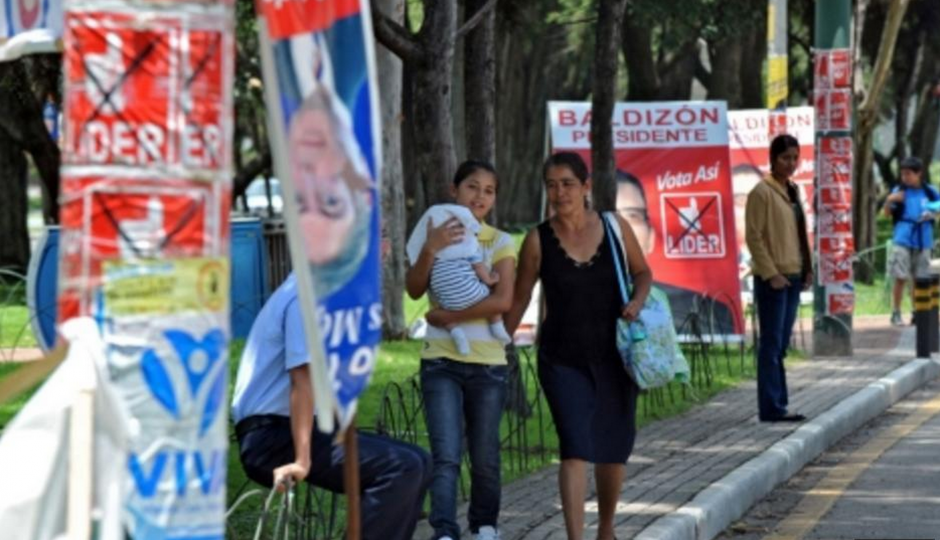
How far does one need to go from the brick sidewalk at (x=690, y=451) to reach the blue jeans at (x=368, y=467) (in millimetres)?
2192

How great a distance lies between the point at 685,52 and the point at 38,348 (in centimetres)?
2896

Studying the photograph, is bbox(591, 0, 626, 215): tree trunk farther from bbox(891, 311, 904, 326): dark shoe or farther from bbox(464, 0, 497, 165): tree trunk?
bbox(891, 311, 904, 326): dark shoe

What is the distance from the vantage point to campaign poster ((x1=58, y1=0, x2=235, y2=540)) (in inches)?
183

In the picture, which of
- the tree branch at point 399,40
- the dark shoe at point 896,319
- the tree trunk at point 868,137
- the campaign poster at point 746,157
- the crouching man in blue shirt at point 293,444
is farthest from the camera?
the tree trunk at point 868,137

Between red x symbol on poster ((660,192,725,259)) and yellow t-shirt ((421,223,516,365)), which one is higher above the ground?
red x symbol on poster ((660,192,725,259))

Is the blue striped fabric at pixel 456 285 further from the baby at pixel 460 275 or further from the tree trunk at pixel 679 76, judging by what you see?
the tree trunk at pixel 679 76

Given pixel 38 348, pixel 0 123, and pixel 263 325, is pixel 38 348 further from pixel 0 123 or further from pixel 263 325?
pixel 263 325

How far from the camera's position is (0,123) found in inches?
882

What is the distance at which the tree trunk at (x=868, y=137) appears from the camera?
28.5m

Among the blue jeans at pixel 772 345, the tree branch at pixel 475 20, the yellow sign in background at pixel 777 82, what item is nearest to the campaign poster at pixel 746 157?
the yellow sign in background at pixel 777 82

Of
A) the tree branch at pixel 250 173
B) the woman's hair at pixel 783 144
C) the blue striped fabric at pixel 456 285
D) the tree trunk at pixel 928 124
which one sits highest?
the tree trunk at pixel 928 124

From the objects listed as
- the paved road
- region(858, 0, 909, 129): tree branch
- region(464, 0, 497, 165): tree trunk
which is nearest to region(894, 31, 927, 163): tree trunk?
region(858, 0, 909, 129): tree branch

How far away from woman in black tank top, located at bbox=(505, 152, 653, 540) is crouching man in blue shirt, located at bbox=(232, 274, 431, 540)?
5.76 ft

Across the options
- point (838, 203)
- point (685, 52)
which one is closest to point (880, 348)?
point (838, 203)
